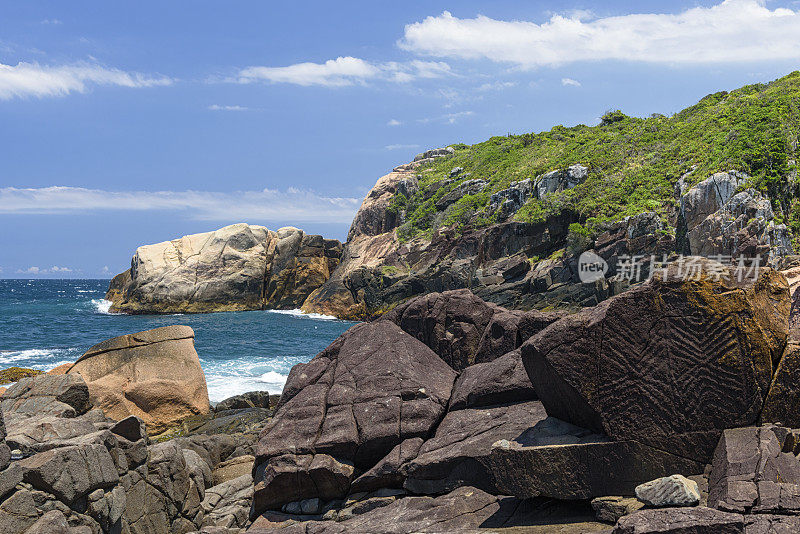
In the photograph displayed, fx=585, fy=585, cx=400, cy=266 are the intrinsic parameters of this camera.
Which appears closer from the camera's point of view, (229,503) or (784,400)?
(784,400)

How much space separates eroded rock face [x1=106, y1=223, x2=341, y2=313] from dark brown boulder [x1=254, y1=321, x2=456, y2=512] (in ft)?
199

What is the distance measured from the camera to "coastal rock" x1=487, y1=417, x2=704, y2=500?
6.66m

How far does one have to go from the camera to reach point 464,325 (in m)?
13.2

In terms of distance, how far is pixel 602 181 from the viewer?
48219 millimetres

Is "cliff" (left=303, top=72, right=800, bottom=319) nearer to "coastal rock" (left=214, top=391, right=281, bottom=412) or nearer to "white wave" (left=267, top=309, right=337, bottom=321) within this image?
"white wave" (left=267, top=309, right=337, bottom=321)

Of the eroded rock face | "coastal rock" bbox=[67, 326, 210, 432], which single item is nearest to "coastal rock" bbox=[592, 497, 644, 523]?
"coastal rock" bbox=[67, 326, 210, 432]

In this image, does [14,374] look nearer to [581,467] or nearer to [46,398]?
[46,398]

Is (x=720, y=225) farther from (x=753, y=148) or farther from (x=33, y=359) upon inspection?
(x=33, y=359)

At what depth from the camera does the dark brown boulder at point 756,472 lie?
212 inches

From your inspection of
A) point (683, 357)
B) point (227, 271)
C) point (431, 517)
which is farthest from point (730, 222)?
point (227, 271)

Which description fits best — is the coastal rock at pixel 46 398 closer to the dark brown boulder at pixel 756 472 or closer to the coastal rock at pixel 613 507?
the coastal rock at pixel 613 507

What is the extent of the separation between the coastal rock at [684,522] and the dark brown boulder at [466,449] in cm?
268

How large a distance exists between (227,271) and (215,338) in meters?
29.2

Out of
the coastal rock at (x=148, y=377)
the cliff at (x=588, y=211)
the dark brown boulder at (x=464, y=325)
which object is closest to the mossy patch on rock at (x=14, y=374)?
the coastal rock at (x=148, y=377)
